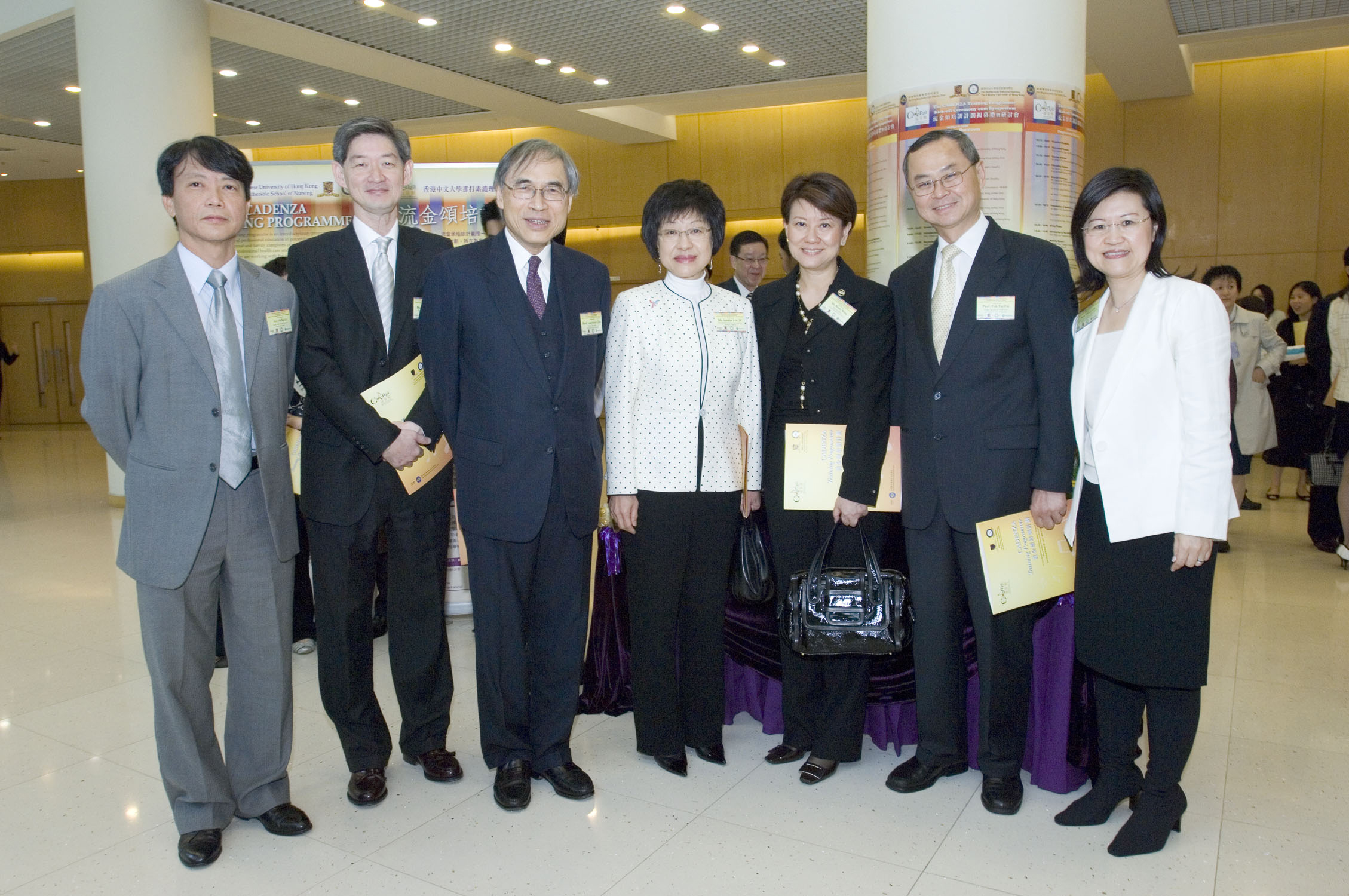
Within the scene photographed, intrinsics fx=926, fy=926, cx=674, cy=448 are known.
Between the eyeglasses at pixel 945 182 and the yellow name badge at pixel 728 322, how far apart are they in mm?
621

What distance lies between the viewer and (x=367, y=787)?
2715 millimetres

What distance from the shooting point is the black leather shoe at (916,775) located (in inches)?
108

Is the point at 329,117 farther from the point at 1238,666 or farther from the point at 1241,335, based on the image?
the point at 1238,666

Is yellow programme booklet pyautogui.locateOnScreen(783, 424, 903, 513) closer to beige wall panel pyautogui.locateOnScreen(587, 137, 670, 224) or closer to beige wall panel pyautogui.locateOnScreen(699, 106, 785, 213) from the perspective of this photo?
beige wall panel pyautogui.locateOnScreen(699, 106, 785, 213)

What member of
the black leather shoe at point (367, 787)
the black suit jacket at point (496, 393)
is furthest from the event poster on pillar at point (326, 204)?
the black leather shoe at point (367, 787)

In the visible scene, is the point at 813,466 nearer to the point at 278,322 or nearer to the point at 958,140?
the point at 958,140

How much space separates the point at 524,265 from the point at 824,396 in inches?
37.7

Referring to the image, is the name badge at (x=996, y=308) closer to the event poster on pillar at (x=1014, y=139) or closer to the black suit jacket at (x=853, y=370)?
the black suit jacket at (x=853, y=370)

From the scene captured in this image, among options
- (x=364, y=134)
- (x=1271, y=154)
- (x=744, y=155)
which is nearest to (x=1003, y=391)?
(x=364, y=134)

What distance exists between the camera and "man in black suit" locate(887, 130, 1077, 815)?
8.19 ft

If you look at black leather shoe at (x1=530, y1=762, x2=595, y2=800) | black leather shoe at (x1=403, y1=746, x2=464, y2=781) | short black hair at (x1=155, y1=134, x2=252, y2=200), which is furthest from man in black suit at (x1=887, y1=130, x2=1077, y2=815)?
short black hair at (x1=155, y1=134, x2=252, y2=200)

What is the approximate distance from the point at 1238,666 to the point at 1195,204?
8.08 metres

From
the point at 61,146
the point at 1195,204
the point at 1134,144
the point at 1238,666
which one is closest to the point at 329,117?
the point at 61,146

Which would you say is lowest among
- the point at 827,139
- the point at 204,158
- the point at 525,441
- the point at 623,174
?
the point at 525,441
